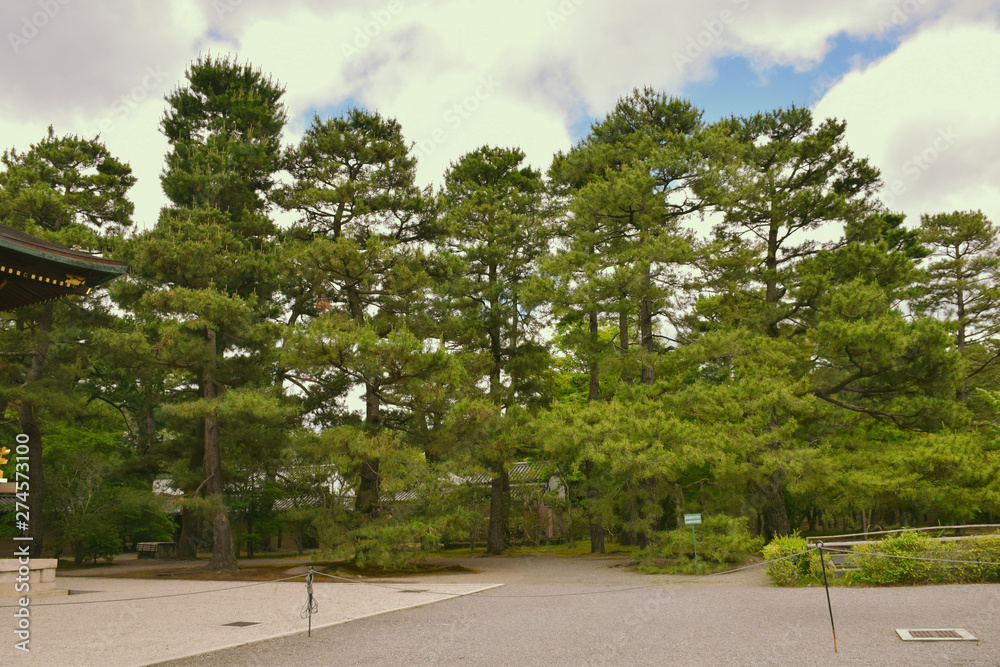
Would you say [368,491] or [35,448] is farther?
[35,448]

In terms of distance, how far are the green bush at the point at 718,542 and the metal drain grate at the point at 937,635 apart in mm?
8575

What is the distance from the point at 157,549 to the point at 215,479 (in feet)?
45.0

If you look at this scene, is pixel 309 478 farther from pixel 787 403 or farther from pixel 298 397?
pixel 787 403

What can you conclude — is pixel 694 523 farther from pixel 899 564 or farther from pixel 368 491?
pixel 368 491

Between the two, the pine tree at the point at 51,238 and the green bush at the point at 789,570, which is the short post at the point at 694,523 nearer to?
the green bush at the point at 789,570

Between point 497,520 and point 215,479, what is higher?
point 215,479

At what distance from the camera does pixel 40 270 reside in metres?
10.3

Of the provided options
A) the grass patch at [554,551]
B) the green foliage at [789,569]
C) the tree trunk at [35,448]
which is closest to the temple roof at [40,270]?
the tree trunk at [35,448]

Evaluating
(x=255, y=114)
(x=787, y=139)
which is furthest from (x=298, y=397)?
(x=787, y=139)

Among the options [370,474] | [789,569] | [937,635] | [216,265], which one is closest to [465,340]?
[370,474]

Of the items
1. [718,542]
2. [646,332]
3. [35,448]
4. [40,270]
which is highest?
[646,332]

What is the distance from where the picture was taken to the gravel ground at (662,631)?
7070 millimetres

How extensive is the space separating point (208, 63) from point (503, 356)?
15.4m

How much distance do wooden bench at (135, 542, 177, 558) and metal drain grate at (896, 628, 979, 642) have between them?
28.9 m
